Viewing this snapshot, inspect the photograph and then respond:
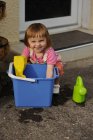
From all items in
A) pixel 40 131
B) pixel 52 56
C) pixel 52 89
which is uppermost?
pixel 52 56

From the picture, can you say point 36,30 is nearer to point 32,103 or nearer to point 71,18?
point 32,103

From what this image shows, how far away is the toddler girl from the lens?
3527 millimetres

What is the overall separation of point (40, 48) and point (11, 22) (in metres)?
1.11

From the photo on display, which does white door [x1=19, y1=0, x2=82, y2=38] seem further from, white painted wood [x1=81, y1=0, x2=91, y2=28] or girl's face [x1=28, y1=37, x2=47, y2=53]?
girl's face [x1=28, y1=37, x2=47, y2=53]

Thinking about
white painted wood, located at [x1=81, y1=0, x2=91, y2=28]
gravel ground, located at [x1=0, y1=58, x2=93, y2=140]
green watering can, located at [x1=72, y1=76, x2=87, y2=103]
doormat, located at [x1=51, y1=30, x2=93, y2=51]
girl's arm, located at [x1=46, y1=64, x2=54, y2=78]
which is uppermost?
white painted wood, located at [x1=81, y1=0, x2=91, y2=28]

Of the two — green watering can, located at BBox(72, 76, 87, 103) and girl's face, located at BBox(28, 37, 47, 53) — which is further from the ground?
girl's face, located at BBox(28, 37, 47, 53)

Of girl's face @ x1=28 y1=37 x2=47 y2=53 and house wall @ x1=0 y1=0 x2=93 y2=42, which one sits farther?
house wall @ x1=0 y1=0 x2=93 y2=42

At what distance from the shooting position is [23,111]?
3492 mm

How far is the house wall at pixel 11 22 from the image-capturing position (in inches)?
178

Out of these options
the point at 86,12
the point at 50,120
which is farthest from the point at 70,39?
the point at 50,120

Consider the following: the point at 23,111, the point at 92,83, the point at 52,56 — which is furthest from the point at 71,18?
the point at 23,111

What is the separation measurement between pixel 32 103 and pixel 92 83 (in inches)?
34.9

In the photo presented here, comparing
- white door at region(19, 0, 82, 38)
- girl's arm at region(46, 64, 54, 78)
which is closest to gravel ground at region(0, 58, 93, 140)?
girl's arm at region(46, 64, 54, 78)

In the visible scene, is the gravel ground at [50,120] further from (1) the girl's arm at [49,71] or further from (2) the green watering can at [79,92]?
(1) the girl's arm at [49,71]
